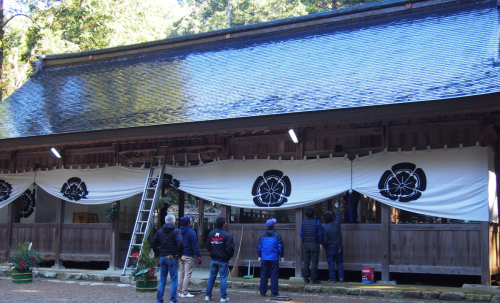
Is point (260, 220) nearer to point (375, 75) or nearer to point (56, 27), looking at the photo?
point (375, 75)

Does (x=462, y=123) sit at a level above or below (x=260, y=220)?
above

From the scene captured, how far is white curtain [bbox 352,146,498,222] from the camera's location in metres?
9.02

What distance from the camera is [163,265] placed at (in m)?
8.23

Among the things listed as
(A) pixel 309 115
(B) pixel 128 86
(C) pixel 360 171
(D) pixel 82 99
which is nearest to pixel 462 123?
(C) pixel 360 171

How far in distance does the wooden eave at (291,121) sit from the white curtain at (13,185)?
147 centimetres

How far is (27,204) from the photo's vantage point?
14898 millimetres

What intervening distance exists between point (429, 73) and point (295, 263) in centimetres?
509

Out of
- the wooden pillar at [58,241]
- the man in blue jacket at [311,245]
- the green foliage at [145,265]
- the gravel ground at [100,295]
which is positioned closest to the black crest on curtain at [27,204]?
the wooden pillar at [58,241]

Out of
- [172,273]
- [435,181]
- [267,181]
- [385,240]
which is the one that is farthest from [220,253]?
[435,181]

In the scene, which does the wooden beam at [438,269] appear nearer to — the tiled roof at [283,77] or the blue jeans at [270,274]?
the blue jeans at [270,274]

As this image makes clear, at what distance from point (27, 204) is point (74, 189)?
104 inches

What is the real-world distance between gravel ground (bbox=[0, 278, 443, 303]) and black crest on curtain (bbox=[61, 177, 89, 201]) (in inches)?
114

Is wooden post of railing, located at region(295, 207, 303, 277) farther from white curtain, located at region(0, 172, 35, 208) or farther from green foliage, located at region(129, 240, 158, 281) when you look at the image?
white curtain, located at region(0, 172, 35, 208)

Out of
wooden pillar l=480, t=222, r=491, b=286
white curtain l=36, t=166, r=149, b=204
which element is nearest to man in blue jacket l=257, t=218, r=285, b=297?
wooden pillar l=480, t=222, r=491, b=286
